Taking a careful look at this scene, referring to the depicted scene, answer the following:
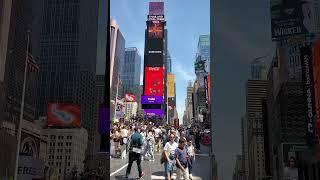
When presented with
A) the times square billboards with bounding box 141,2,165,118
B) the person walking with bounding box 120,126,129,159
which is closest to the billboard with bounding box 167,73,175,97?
the times square billboards with bounding box 141,2,165,118

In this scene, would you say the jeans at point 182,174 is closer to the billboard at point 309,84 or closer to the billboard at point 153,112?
the billboard at point 309,84

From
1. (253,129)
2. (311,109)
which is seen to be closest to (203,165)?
(253,129)

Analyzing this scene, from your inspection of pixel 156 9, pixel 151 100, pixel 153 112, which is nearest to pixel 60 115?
pixel 153 112

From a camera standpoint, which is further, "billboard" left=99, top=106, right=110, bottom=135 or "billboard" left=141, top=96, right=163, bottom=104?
"billboard" left=141, top=96, right=163, bottom=104

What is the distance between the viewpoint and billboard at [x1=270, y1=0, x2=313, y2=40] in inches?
759

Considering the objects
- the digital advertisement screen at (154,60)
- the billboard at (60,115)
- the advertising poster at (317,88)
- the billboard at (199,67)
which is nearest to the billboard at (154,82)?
the digital advertisement screen at (154,60)

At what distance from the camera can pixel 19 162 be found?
14.2 meters

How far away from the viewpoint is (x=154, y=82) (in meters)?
80.5

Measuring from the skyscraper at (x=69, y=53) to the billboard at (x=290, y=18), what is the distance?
6.87m

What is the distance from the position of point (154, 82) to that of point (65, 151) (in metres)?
64.5

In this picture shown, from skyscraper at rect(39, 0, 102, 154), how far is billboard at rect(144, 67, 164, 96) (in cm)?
5915

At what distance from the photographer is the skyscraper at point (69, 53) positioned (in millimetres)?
16234

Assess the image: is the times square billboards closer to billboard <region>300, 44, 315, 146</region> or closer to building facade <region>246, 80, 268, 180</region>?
building facade <region>246, 80, 268, 180</region>

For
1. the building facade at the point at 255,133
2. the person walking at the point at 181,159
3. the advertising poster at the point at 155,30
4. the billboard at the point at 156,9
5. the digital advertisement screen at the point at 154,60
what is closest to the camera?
the person walking at the point at 181,159
